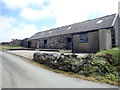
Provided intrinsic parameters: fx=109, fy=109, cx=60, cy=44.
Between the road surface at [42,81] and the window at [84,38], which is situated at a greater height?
the window at [84,38]

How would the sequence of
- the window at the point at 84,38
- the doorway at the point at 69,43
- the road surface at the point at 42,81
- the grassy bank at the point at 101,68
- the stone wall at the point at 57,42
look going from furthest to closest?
1. the stone wall at the point at 57,42
2. the doorway at the point at 69,43
3. the window at the point at 84,38
4. the grassy bank at the point at 101,68
5. the road surface at the point at 42,81

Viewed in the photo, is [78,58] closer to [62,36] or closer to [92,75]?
[92,75]

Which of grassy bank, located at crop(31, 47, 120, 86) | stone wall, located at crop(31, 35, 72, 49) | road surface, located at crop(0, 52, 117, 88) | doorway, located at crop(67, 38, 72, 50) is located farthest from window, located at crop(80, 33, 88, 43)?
road surface, located at crop(0, 52, 117, 88)

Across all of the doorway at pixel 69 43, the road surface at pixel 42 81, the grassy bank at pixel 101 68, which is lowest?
the road surface at pixel 42 81

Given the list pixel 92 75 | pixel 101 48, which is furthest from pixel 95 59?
pixel 101 48

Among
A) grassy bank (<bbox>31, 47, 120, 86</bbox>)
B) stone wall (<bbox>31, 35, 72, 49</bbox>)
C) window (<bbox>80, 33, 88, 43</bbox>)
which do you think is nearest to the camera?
grassy bank (<bbox>31, 47, 120, 86</bbox>)

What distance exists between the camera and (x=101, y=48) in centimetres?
1382

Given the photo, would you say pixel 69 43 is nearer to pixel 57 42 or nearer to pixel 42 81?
pixel 57 42

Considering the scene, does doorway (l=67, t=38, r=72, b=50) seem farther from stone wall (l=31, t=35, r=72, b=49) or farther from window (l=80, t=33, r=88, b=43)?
window (l=80, t=33, r=88, b=43)

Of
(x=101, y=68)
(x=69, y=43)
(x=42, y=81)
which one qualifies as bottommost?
(x=42, y=81)

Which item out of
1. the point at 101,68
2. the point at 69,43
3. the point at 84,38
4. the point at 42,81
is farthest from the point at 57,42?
the point at 42,81

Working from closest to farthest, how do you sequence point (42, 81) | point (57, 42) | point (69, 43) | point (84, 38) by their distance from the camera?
point (42, 81) → point (84, 38) → point (69, 43) → point (57, 42)

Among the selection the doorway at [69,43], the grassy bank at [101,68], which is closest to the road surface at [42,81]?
the grassy bank at [101,68]

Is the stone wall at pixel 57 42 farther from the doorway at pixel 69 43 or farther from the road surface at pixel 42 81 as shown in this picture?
the road surface at pixel 42 81
